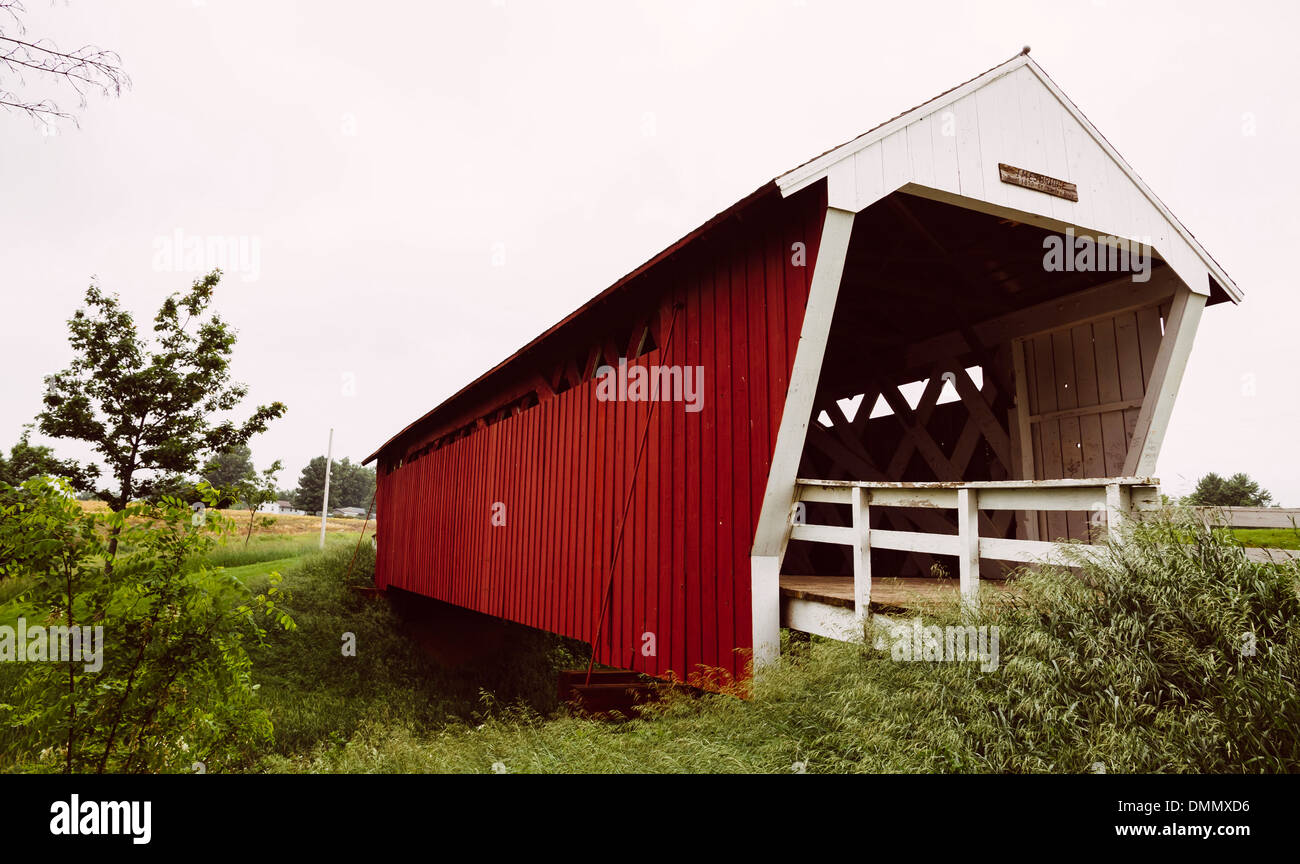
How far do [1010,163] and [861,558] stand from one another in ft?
10.4

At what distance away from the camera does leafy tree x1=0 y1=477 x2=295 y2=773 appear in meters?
3.66

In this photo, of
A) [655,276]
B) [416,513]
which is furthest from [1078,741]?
[416,513]

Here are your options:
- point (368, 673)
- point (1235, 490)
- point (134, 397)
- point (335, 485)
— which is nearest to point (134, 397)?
point (134, 397)

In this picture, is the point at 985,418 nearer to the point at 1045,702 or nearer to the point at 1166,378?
the point at 1166,378

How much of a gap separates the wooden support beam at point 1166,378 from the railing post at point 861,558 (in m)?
2.92

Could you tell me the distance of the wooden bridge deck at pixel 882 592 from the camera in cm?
389

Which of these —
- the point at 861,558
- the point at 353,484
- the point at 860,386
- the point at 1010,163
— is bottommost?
the point at 861,558

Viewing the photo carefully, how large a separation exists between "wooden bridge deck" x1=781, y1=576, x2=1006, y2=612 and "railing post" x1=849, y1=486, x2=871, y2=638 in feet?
0.22

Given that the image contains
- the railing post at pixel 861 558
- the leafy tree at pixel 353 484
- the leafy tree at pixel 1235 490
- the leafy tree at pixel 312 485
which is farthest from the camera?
the leafy tree at pixel 353 484

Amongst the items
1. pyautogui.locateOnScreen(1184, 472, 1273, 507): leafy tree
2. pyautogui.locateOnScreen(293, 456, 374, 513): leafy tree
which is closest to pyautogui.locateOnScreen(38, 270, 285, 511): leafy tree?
pyautogui.locateOnScreen(1184, 472, 1273, 507): leafy tree

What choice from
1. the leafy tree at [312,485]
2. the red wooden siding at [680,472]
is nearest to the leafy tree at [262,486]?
the red wooden siding at [680,472]

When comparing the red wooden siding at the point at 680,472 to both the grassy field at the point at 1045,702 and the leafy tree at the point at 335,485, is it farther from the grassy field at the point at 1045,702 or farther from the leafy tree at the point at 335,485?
the leafy tree at the point at 335,485

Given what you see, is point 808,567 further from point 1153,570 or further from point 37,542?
point 37,542

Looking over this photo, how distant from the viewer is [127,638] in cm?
382
